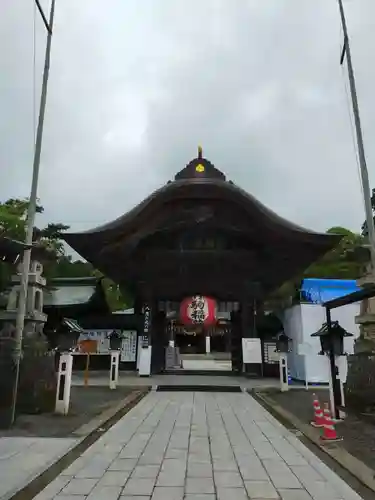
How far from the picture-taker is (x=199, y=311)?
745 inches

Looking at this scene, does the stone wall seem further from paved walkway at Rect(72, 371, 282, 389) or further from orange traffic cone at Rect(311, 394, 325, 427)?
paved walkway at Rect(72, 371, 282, 389)

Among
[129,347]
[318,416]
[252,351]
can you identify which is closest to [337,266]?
[252,351]

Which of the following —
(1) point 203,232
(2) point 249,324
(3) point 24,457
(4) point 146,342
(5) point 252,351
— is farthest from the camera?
(1) point 203,232

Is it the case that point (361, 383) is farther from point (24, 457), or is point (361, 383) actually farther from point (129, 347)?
point (129, 347)

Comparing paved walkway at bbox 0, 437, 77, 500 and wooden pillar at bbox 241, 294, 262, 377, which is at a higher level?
wooden pillar at bbox 241, 294, 262, 377

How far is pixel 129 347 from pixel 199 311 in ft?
15.5

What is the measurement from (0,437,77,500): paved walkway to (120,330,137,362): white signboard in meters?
14.3

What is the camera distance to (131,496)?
4.21 meters

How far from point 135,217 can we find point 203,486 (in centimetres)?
1386

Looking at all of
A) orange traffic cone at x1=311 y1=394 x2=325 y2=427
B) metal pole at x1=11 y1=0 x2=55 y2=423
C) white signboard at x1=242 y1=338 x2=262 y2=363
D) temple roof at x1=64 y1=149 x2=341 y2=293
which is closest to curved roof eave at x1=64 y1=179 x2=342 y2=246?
temple roof at x1=64 y1=149 x2=341 y2=293

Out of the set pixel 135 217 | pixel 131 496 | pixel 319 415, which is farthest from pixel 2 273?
pixel 135 217

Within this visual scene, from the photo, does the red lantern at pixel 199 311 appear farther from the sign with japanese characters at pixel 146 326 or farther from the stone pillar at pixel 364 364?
the stone pillar at pixel 364 364

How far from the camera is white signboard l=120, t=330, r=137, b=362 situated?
2097 cm

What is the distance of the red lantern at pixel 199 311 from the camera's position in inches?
742
